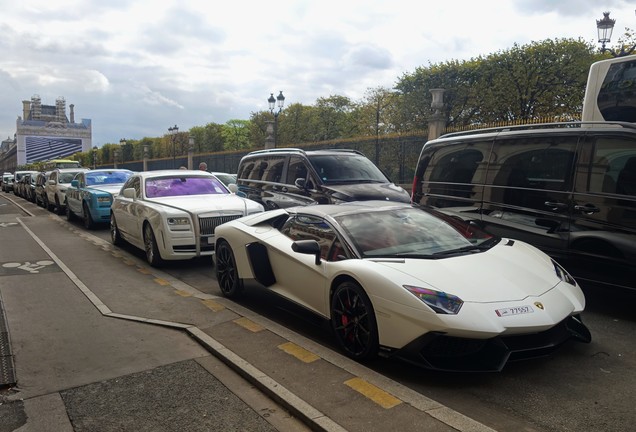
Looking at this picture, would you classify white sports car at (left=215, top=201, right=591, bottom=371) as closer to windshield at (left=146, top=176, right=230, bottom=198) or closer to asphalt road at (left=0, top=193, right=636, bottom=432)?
asphalt road at (left=0, top=193, right=636, bottom=432)

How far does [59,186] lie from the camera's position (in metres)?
18.5

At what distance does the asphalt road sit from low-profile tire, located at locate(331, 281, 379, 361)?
20 cm

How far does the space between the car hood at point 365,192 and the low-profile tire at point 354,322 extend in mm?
4925

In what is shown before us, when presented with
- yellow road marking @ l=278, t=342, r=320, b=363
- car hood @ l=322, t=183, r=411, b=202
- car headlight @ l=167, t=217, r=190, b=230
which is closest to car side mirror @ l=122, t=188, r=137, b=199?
car headlight @ l=167, t=217, r=190, b=230

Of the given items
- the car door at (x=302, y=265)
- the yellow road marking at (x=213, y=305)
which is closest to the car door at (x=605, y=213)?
the car door at (x=302, y=265)

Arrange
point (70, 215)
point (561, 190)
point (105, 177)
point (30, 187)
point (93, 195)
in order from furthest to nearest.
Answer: point (30, 187) → point (70, 215) → point (105, 177) → point (93, 195) → point (561, 190)

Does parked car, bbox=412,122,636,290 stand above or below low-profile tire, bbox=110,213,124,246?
above

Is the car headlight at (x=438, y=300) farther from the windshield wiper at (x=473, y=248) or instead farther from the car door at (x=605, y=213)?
the car door at (x=605, y=213)

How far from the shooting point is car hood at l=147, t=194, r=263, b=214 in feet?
28.7

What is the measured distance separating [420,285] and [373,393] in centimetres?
87

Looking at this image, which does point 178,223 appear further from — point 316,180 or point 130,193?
point 316,180

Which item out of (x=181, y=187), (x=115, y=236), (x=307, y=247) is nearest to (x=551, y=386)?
(x=307, y=247)

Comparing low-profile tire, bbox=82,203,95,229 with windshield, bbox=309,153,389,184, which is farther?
low-profile tire, bbox=82,203,95,229

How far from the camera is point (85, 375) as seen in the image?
436cm
